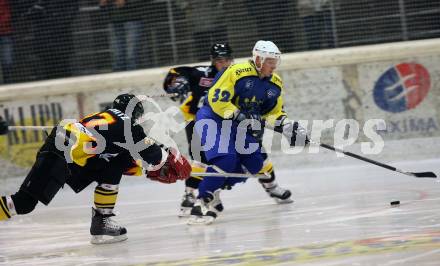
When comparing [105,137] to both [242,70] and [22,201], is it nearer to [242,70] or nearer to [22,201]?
[22,201]

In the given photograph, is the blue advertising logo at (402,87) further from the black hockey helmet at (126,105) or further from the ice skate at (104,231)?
the ice skate at (104,231)

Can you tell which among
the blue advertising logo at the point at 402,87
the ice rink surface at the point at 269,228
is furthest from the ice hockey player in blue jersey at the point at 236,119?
Answer: the blue advertising logo at the point at 402,87

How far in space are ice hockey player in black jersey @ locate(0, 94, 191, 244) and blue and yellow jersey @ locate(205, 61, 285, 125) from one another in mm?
704

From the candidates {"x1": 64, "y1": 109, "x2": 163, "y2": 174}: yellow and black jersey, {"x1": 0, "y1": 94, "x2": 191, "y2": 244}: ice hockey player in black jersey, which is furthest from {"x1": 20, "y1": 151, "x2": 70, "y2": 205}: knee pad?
{"x1": 64, "y1": 109, "x2": 163, "y2": 174}: yellow and black jersey

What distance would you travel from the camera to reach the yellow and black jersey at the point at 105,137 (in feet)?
15.4

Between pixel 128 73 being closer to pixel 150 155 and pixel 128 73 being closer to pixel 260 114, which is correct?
pixel 260 114

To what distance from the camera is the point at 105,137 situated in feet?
15.4

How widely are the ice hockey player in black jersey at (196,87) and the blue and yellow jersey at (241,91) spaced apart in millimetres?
469

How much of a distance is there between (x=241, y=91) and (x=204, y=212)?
0.83 meters

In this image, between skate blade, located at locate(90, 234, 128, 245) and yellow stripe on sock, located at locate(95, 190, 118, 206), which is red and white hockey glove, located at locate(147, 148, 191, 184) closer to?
yellow stripe on sock, located at locate(95, 190, 118, 206)

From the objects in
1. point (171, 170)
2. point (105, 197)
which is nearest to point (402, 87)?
point (171, 170)

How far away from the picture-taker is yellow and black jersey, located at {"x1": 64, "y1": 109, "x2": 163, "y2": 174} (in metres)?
4.69

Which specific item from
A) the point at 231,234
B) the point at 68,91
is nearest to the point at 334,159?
the point at 68,91

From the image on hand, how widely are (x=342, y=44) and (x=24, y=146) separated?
3.24m
